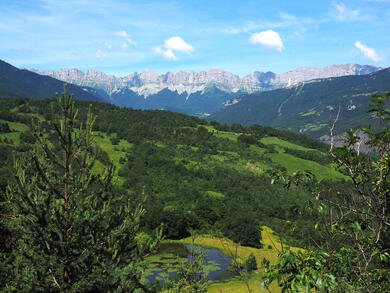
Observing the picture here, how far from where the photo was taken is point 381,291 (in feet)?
27.3

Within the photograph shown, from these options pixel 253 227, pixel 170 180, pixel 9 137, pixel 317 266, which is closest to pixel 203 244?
pixel 253 227

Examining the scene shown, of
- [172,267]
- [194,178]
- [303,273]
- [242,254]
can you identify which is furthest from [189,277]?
[194,178]

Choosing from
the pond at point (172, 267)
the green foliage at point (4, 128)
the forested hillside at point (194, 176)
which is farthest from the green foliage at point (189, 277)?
the green foliage at point (4, 128)

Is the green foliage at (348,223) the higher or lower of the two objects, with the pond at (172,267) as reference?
higher

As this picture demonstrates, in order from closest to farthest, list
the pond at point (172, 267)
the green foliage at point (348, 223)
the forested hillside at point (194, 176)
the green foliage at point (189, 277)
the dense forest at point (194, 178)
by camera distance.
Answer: the green foliage at point (348, 223) < the green foliage at point (189, 277) < the pond at point (172, 267) < the dense forest at point (194, 178) < the forested hillside at point (194, 176)

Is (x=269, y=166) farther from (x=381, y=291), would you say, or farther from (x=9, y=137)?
(x=381, y=291)

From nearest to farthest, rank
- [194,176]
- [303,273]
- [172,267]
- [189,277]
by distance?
[303,273] → [189,277] → [172,267] → [194,176]

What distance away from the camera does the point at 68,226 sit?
1170 centimetres

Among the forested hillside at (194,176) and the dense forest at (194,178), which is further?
the forested hillside at (194,176)

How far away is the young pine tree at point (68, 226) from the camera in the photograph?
11023 mm

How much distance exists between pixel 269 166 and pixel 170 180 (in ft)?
219

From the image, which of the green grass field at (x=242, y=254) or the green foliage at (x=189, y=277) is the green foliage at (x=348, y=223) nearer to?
the green grass field at (x=242, y=254)

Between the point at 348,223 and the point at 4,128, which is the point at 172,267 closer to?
the point at 348,223

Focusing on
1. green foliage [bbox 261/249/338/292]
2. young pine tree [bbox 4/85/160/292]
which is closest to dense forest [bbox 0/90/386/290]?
young pine tree [bbox 4/85/160/292]
